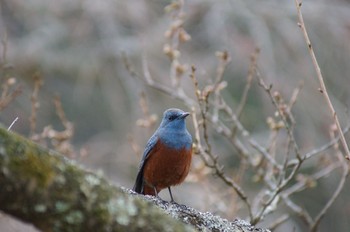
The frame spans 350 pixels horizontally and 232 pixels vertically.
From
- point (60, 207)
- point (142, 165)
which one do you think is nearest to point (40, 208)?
point (60, 207)

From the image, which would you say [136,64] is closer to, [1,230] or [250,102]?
[250,102]

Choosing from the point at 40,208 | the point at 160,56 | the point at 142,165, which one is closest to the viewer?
the point at 40,208

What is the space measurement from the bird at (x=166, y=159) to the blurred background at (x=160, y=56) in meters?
2.40

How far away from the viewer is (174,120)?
251 inches

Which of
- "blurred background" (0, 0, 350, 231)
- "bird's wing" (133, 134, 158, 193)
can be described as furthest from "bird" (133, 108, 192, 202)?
"blurred background" (0, 0, 350, 231)

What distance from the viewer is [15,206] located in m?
2.05

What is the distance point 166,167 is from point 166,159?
75mm

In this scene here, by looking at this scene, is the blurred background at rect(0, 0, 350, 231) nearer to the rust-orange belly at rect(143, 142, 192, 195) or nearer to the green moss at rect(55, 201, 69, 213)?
the rust-orange belly at rect(143, 142, 192, 195)

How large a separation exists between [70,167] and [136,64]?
8594 millimetres

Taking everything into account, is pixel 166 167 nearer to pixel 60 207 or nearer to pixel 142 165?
pixel 142 165

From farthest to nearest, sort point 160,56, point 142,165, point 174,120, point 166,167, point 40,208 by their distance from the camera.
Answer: point 160,56 → point 174,120 → point 142,165 → point 166,167 → point 40,208

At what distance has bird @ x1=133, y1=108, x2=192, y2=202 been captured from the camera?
19.4ft

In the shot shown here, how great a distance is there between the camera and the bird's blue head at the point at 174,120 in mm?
6293

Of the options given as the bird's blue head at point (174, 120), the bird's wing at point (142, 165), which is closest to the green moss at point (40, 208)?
the bird's wing at point (142, 165)
